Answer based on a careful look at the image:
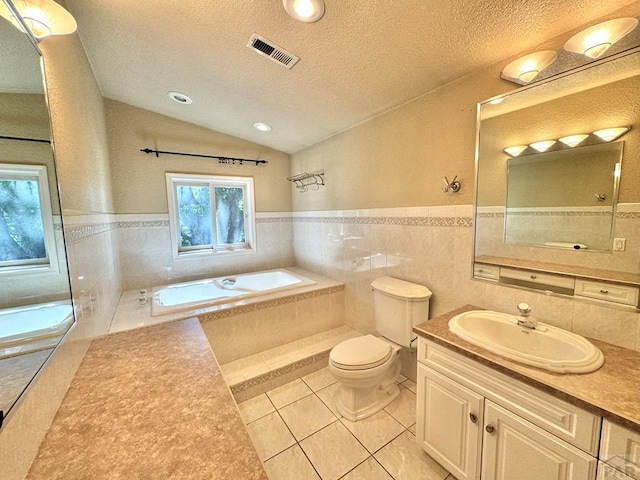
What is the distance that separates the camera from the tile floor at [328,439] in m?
1.38

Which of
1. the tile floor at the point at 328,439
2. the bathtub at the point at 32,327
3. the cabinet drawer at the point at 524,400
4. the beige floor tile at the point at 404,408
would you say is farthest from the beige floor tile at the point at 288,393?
the bathtub at the point at 32,327

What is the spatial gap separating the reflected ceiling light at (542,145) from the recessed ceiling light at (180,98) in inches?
106

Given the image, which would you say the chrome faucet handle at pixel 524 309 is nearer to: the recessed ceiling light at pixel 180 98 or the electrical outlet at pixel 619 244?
the electrical outlet at pixel 619 244

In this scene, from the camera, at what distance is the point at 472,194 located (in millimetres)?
1587

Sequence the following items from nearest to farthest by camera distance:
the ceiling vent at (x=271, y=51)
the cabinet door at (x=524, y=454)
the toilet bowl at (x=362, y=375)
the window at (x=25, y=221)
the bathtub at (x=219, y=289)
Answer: the window at (x=25, y=221) < the cabinet door at (x=524, y=454) < the ceiling vent at (x=271, y=51) < the toilet bowl at (x=362, y=375) < the bathtub at (x=219, y=289)

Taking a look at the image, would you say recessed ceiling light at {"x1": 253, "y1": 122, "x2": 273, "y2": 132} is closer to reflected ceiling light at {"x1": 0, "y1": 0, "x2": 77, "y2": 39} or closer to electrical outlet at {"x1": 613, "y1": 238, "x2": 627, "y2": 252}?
reflected ceiling light at {"x1": 0, "y1": 0, "x2": 77, "y2": 39}

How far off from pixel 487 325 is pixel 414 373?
92 cm

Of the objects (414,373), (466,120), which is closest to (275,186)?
(466,120)

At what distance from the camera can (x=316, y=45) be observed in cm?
144

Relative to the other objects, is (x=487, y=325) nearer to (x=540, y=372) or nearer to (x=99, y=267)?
(x=540, y=372)

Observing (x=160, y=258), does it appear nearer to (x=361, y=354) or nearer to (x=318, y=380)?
(x=318, y=380)

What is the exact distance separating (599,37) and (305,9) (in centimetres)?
132

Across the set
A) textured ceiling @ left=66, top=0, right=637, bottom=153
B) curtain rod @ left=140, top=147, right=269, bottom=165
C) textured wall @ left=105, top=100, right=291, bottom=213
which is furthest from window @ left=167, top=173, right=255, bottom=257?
textured ceiling @ left=66, top=0, right=637, bottom=153

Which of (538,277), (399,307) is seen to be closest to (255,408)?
(399,307)
